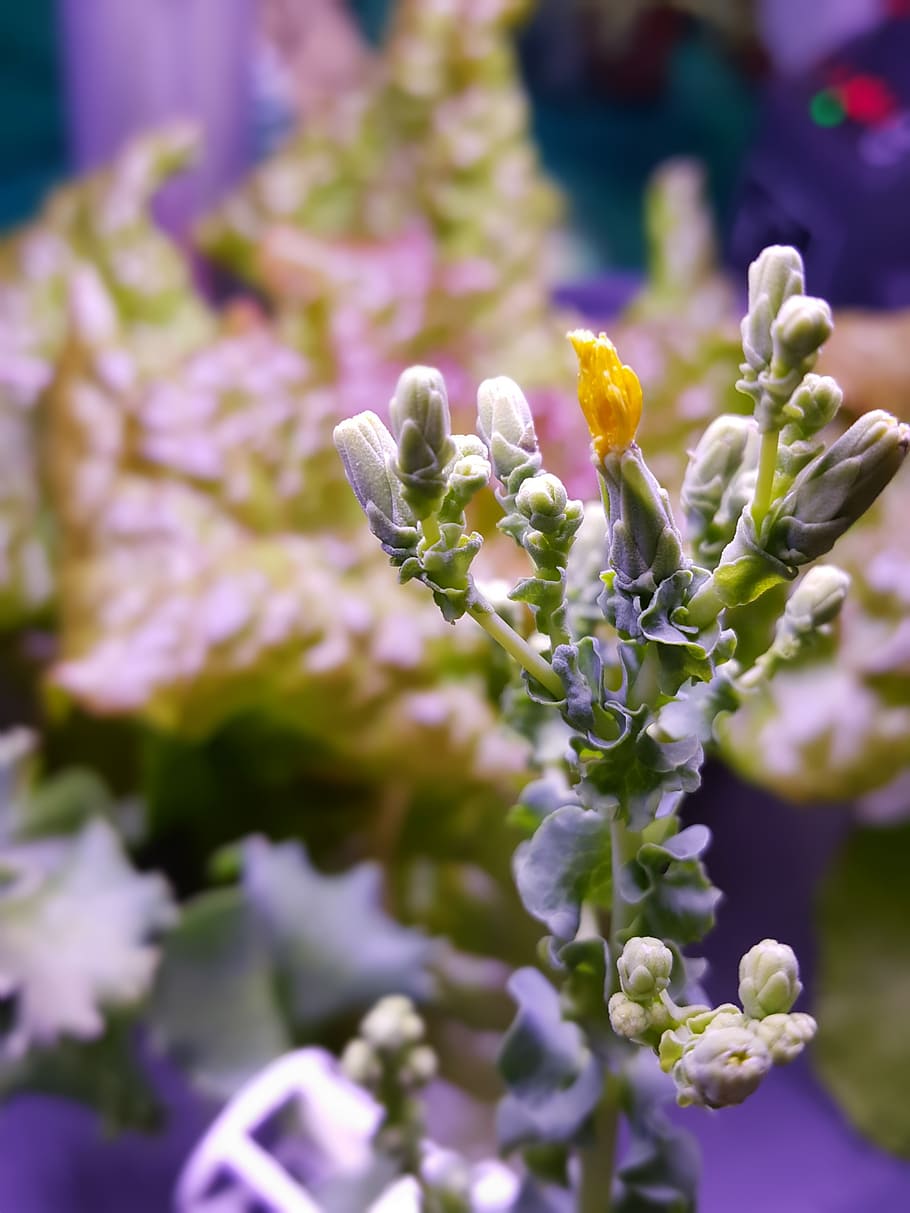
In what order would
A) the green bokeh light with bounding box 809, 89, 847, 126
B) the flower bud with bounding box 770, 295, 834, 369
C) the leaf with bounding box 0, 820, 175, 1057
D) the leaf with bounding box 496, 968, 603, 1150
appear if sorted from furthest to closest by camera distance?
the green bokeh light with bounding box 809, 89, 847, 126 < the leaf with bounding box 0, 820, 175, 1057 < the leaf with bounding box 496, 968, 603, 1150 < the flower bud with bounding box 770, 295, 834, 369

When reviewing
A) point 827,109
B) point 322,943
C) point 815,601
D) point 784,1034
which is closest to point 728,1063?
point 784,1034

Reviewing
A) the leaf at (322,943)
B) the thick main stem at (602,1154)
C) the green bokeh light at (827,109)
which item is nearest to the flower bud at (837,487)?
the thick main stem at (602,1154)

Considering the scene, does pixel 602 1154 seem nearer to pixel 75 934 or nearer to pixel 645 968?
pixel 645 968

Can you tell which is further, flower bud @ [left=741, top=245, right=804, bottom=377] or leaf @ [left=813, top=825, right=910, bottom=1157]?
leaf @ [left=813, top=825, right=910, bottom=1157]

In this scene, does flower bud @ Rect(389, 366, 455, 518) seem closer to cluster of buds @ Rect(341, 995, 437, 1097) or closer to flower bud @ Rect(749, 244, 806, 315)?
flower bud @ Rect(749, 244, 806, 315)

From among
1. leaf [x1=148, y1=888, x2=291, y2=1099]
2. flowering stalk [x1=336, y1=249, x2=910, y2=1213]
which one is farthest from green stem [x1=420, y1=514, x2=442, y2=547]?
leaf [x1=148, y1=888, x2=291, y2=1099]
